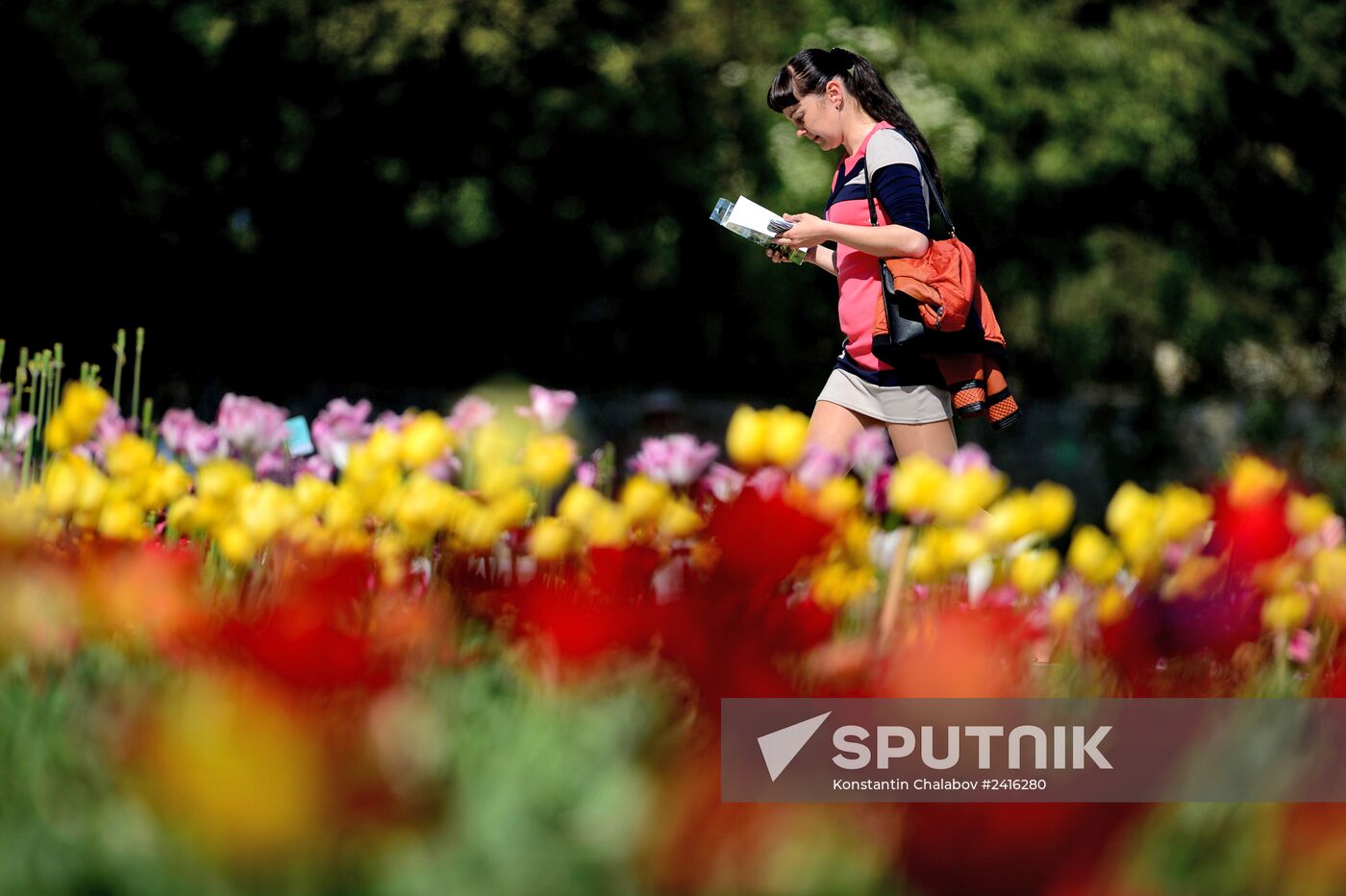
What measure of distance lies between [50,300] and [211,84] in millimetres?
3046

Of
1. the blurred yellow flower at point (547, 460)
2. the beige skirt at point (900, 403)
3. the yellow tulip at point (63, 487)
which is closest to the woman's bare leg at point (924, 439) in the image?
the beige skirt at point (900, 403)

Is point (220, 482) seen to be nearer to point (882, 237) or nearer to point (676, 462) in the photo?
point (676, 462)

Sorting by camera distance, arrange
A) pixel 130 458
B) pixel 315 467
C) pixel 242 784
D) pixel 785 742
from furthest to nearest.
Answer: pixel 315 467 → pixel 130 458 → pixel 785 742 → pixel 242 784

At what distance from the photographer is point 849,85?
3.65 meters

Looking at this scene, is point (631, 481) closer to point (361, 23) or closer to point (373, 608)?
point (373, 608)

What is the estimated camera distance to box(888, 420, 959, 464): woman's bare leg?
359 cm

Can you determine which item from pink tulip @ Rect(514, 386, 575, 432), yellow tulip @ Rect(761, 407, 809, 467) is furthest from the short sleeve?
yellow tulip @ Rect(761, 407, 809, 467)

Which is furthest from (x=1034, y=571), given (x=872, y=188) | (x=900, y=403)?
(x=872, y=188)

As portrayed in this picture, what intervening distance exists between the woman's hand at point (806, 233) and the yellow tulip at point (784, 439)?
1.45 metres

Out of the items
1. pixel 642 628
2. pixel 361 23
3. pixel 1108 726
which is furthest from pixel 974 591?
pixel 361 23

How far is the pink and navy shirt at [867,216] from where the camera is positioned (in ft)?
11.4

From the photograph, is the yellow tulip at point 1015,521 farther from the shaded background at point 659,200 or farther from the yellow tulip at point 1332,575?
the shaded background at point 659,200

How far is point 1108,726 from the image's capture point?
5.11ft

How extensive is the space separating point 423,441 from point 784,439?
59 cm
